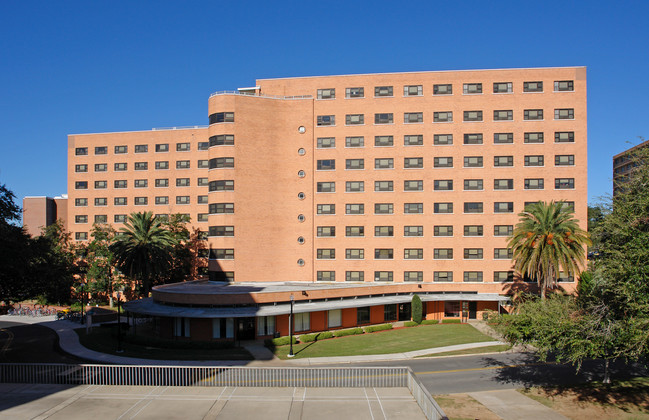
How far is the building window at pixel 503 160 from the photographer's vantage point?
54.2 meters

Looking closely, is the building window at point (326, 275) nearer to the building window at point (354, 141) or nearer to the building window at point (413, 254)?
the building window at point (413, 254)

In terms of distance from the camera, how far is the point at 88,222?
71438 mm

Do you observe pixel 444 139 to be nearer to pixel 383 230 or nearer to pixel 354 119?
pixel 354 119

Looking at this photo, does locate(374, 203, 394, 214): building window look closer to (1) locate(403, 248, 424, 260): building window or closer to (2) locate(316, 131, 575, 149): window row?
(1) locate(403, 248, 424, 260): building window

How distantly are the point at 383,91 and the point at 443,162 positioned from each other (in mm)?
12103

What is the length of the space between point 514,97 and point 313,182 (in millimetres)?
27814

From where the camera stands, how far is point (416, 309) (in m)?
50.3

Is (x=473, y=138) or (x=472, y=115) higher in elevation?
(x=472, y=115)

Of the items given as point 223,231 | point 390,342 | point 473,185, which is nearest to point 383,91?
point 473,185

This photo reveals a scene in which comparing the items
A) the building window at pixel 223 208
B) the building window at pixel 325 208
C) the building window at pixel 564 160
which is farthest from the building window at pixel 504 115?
the building window at pixel 223 208

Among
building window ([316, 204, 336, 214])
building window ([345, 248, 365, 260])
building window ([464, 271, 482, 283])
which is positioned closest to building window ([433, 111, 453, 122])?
building window ([316, 204, 336, 214])

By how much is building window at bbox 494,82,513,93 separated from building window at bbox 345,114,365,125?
17.3 metres

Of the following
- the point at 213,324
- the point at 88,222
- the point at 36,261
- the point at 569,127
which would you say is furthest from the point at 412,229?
the point at 88,222

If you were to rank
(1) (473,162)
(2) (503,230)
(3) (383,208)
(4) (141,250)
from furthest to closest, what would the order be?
(3) (383,208)
(1) (473,162)
(2) (503,230)
(4) (141,250)
